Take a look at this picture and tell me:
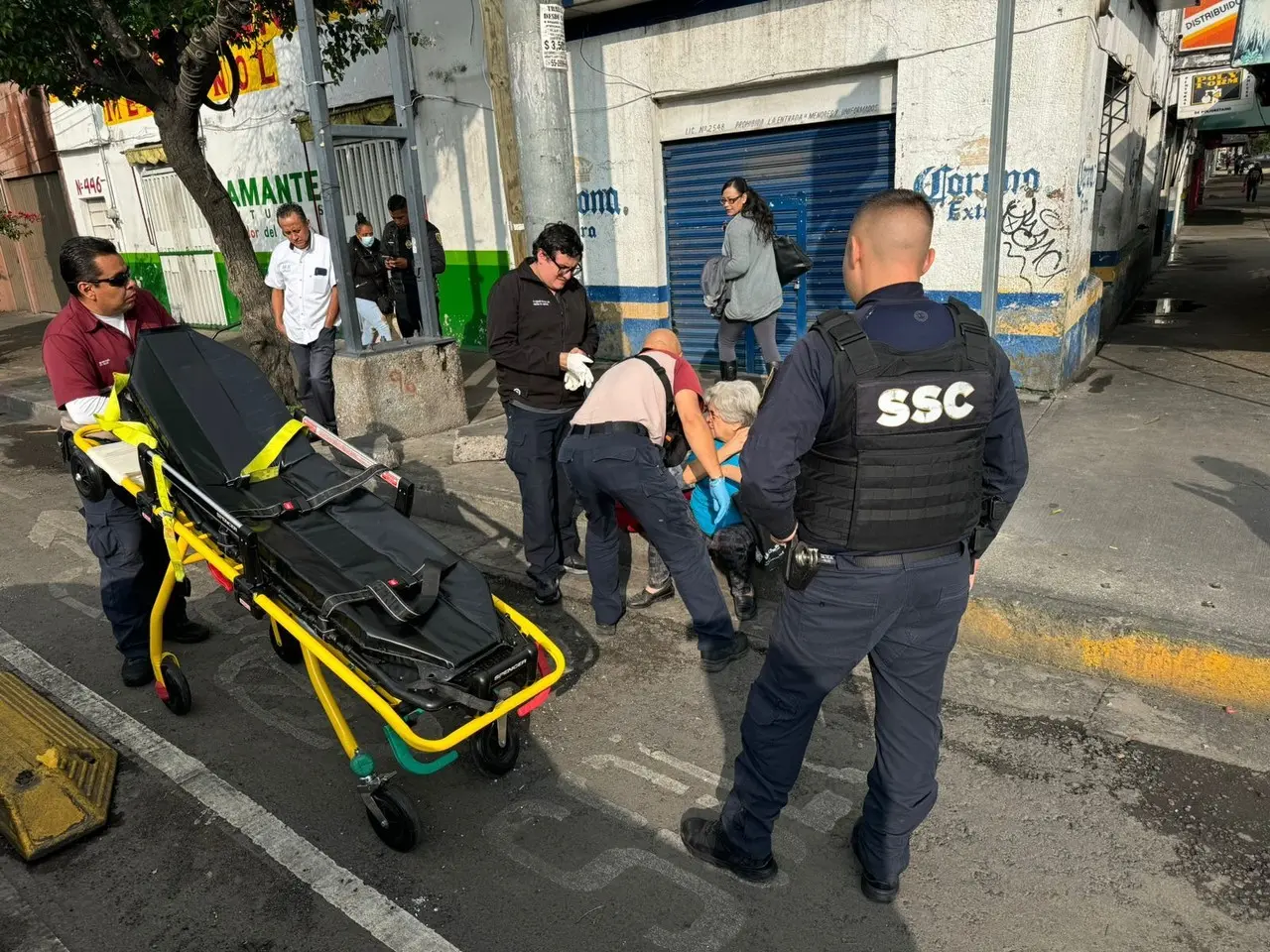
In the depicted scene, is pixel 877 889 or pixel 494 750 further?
pixel 494 750

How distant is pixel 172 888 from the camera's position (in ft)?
9.38

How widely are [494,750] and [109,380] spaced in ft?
8.00

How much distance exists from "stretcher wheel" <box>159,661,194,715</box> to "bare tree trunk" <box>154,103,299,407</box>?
5.09m

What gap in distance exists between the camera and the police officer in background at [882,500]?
2270 mm

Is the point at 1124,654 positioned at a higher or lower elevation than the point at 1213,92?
lower

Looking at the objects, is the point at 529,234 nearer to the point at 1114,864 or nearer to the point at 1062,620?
→ the point at 1062,620

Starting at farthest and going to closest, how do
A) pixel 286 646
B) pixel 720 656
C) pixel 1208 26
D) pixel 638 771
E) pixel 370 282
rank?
pixel 1208 26
pixel 370 282
pixel 286 646
pixel 720 656
pixel 638 771

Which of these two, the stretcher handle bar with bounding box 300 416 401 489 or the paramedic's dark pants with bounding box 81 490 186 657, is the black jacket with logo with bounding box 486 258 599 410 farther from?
the paramedic's dark pants with bounding box 81 490 186 657

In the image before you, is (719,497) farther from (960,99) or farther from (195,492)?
(960,99)

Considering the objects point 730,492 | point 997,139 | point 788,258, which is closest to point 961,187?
point 788,258

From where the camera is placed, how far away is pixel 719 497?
445 cm

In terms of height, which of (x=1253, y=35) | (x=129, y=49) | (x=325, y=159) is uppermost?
(x=129, y=49)

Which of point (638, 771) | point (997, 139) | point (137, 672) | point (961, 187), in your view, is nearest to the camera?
point (638, 771)

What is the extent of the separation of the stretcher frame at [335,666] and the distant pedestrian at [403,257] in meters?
5.69
